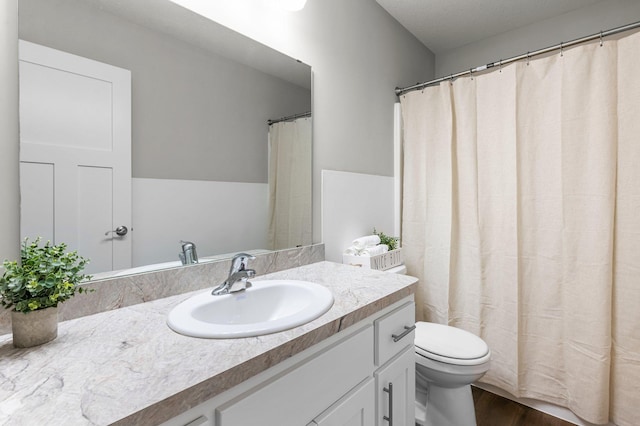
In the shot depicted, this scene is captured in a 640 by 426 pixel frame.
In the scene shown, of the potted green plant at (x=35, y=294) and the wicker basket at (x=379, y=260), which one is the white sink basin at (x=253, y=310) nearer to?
the potted green plant at (x=35, y=294)

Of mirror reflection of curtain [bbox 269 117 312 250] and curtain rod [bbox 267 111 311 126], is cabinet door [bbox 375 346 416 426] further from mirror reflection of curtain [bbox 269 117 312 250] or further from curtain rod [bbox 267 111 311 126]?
curtain rod [bbox 267 111 311 126]

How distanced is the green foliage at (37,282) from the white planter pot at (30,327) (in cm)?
1

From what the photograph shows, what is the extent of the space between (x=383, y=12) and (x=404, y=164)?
1001mm

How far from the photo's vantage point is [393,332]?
1108 millimetres

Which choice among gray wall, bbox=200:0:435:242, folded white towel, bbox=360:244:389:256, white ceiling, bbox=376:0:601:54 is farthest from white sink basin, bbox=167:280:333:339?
white ceiling, bbox=376:0:601:54

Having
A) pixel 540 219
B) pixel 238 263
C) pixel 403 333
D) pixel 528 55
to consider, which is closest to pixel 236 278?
pixel 238 263

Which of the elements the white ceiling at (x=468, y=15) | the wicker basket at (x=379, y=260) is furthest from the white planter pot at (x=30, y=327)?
the white ceiling at (x=468, y=15)

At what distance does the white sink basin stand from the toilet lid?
29.2 inches

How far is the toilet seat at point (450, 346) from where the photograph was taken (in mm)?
1435

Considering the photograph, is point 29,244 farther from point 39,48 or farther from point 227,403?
point 227,403

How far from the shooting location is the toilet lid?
57.4 inches

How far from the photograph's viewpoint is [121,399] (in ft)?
1.69

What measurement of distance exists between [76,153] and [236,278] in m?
0.59

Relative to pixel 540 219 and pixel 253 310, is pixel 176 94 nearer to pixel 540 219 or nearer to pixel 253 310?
pixel 253 310
